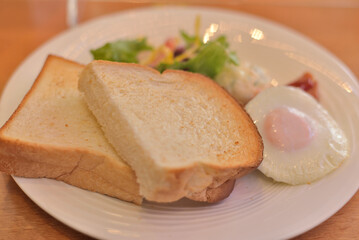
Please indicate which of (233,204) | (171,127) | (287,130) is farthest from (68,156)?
(287,130)

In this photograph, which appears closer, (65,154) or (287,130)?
(65,154)

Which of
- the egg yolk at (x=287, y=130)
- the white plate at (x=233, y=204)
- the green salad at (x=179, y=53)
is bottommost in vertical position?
the white plate at (x=233, y=204)

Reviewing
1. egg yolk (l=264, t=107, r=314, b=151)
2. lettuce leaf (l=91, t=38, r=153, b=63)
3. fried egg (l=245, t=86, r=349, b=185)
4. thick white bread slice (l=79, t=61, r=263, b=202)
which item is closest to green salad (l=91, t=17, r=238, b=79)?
lettuce leaf (l=91, t=38, r=153, b=63)

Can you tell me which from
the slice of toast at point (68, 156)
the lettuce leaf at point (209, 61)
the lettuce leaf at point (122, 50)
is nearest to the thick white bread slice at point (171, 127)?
Result: the slice of toast at point (68, 156)

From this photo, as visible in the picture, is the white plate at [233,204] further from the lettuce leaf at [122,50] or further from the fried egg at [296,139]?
the lettuce leaf at [122,50]

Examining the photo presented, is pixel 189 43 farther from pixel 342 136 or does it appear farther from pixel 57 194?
pixel 57 194

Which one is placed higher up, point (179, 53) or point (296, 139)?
point (179, 53)

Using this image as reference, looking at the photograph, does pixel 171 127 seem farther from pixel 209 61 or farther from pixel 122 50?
pixel 122 50

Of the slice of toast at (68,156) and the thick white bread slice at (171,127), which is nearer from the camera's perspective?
the thick white bread slice at (171,127)

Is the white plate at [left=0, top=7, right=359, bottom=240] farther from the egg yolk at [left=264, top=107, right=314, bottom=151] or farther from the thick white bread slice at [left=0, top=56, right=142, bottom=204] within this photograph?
the egg yolk at [left=264, top=107, right=314, bottom=151]
